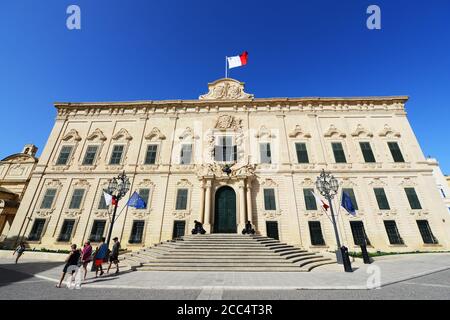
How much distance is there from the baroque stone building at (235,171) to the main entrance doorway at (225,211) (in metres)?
0.09

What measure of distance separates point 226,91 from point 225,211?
1341 centimetres

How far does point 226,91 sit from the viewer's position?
22266mm

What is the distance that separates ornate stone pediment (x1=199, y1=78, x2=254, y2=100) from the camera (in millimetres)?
21938

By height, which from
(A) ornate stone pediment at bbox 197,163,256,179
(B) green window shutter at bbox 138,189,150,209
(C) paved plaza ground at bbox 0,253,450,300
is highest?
(A) ornate stone pediment at bbox 197,163,256,179

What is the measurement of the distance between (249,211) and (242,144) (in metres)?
6.75

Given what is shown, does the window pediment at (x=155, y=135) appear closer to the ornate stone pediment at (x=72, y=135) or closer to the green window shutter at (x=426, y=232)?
the ornate stone pediment at (x=72, y=135)

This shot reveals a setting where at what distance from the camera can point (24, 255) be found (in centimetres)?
1412

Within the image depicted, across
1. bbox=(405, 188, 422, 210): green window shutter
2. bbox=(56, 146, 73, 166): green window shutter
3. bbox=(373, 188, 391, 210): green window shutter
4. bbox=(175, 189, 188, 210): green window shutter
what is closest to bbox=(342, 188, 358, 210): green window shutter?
bbox=(373, 188, 391, 210): green window shutter

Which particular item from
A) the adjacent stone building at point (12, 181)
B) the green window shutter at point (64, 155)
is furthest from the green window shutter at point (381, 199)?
the adjacent stone building at point (12, 181)

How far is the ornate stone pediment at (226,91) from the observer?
72.0ft

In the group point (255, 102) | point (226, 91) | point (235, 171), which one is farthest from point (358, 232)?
point (226, 91)

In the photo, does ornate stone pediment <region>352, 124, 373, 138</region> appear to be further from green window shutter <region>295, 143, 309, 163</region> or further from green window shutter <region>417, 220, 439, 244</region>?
green window shutter <region>417, 220, 439, 244</region>

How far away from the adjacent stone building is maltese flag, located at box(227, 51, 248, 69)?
2385 centimetres

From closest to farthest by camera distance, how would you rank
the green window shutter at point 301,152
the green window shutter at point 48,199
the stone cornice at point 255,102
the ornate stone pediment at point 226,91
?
1. the green window shutter at point 48,199
2. the green window shutter at point 301,152
3. the stone cornice at point 255,102
4. the ornate stone pediment at point 226,91
